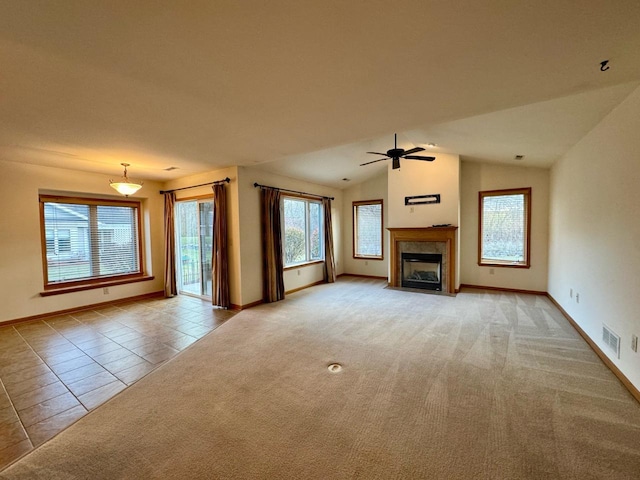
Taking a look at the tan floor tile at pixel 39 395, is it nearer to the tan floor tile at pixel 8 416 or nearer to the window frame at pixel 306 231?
the tan floor tile at pixel 8 416

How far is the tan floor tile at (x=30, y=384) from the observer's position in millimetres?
2484

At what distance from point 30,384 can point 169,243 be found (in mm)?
3478

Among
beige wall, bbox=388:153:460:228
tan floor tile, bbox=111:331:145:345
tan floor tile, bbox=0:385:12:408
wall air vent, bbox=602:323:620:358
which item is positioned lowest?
tan floor tile, bbox=0:385:12:408

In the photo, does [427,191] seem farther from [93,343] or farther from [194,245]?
[93,343]

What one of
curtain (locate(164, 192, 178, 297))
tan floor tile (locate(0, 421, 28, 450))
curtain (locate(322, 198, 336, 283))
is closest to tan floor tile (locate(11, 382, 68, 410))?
tan floor tile (locate(0, 421, 28, 450))

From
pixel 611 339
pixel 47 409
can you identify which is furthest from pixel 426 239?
pixel 47 409

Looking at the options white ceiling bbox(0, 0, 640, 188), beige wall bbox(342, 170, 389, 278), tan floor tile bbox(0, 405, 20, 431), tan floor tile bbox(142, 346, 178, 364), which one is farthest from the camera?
beige wall bbox(342, 170, 389, 278)

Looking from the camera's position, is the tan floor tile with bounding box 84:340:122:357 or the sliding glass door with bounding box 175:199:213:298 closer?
the tan floor tile with bounding box 84:340:122:357

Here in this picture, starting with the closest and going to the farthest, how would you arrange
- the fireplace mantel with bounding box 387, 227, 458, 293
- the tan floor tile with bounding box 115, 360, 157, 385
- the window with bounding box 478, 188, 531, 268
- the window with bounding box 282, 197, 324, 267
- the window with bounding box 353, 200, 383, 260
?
the tan floor tile with bounding box 115, 360, 157, 385 < the window with bounding box 478, 188, 531, 268 < the fireplace mantel with bounding box 387, 227, 458, 293 < the window with bounding box 282, 197, 324, 267 < the window with bounding box 353, 200, 383, 260

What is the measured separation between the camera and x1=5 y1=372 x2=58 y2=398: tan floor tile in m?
2.48

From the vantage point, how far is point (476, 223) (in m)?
6.13

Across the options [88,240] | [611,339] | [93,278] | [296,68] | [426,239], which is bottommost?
[611,339]

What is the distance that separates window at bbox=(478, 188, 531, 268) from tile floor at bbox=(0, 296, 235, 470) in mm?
5574

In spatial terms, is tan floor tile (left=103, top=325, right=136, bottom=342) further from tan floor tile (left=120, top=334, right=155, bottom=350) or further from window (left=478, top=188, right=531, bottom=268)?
window (left=478, top=188, right=531, bottom=268)
